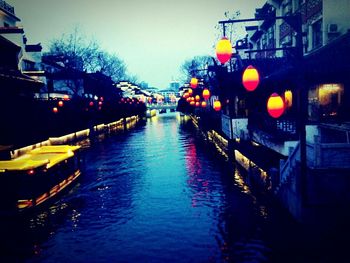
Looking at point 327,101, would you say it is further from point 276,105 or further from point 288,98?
point 276,105

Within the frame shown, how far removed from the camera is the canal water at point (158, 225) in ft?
34.5

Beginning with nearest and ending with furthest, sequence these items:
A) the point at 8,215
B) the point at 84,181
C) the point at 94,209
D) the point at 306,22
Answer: the point at 8,215, the point at 94,209, the point at 84,181, the point at 306,22

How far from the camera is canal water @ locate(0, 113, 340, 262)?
10.5 metres

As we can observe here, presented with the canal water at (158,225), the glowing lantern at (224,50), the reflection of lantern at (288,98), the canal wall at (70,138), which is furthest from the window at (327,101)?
the canal wall at (70,138)

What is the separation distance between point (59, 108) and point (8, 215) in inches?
988

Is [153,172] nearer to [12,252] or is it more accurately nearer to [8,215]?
[8,215]

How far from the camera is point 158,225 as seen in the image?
1291cm

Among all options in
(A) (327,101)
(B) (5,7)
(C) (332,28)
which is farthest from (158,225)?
(B) (5,7)

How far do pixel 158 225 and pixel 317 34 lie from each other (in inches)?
750

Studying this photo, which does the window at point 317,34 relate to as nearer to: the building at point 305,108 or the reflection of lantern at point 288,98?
the building at point 305,108

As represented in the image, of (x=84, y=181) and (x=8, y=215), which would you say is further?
(x=84, y=181)

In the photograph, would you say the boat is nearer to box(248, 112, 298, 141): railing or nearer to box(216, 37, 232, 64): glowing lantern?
box(216, 37, 232, 64): glowing lantern

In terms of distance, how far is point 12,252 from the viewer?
11.1 meters

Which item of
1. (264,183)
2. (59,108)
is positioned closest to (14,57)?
(59,108)
